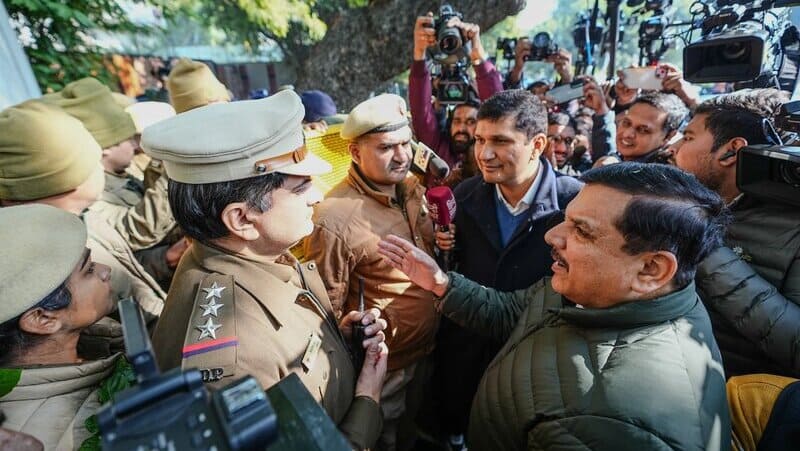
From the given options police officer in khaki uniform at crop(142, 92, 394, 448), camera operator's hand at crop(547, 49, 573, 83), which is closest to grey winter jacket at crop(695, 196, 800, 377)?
police officer in khaki uniform at crop(142, 92, 394, 448)

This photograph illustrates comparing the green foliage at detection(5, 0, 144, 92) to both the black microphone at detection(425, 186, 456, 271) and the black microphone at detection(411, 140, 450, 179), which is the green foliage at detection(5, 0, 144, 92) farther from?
the black microphone at detection(425, 186, 456, 271)

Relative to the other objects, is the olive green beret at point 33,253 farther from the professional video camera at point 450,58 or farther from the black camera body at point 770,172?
the professional video camera at point 450,58

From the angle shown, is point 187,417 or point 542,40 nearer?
point 187,417

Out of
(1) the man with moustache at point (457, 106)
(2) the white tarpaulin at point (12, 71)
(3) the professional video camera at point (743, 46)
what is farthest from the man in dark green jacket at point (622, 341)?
(2) the white tarpaulin at point (12, 71)

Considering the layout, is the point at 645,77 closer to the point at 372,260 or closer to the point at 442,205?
the point at 442,205

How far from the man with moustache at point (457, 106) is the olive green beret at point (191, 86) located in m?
1.80

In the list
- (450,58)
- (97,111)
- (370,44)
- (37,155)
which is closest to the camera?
(37,155)

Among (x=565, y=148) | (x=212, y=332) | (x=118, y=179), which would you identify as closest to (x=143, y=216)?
(x=118, y=179)

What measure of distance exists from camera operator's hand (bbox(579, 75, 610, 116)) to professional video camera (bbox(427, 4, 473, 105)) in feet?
4.10

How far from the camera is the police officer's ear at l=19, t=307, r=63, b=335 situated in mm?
1217

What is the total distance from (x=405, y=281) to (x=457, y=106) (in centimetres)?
227

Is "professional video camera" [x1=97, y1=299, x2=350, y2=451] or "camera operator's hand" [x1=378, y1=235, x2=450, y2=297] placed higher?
"professional video camera" [x1=97, y1=299, x2=350, y2=451]

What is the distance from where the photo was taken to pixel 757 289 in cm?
170

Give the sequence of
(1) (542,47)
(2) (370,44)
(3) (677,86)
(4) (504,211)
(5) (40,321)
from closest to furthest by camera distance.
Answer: (5) (40,321), (4) (504,211), (3) (677,86), (1) (542,47), (2) (370,44)
